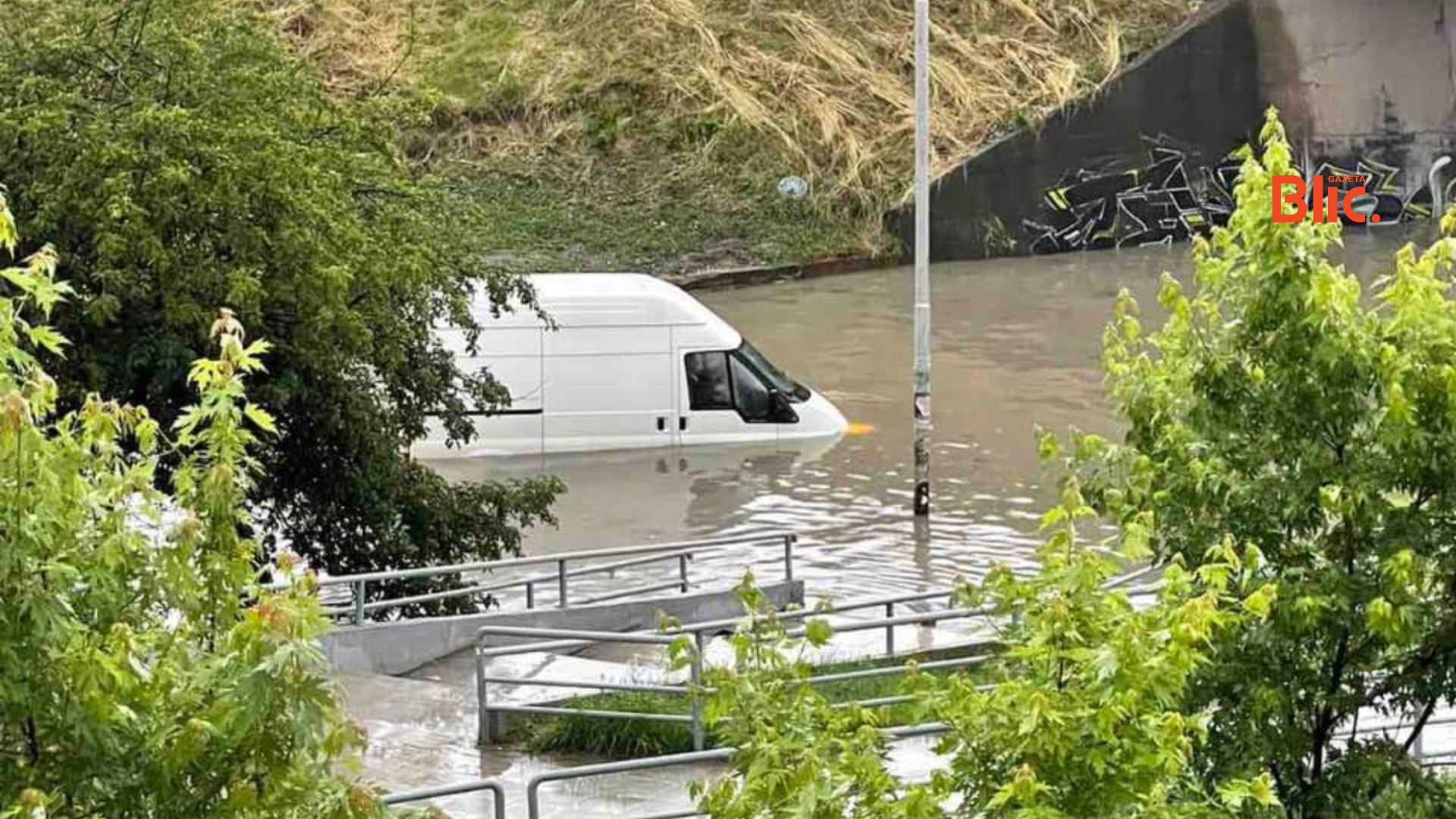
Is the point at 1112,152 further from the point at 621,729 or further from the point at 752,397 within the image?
the point at 621,729

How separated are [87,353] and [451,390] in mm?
3910

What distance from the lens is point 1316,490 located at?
884 cm

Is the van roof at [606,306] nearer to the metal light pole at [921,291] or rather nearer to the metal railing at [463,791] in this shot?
the metal light pole at [921,291]

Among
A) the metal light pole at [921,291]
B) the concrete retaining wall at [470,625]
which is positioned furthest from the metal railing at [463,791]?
the metal light pole at [921,291]

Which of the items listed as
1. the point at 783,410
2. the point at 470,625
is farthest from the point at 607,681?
the point at 783,410

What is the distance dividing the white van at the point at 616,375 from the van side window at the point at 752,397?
0.04ft

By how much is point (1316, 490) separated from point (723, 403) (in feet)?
56.8

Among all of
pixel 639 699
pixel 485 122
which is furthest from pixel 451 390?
pixel 485 122

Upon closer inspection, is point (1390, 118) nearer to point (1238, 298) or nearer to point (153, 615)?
point (1238, 298)

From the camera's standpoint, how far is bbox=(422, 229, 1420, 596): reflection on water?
74.5 feet

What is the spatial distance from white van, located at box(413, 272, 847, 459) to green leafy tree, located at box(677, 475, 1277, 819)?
57.4 feet

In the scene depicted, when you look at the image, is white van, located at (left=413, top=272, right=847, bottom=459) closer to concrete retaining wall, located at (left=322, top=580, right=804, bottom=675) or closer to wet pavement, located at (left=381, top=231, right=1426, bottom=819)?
wet pavement, located at (left=381, top=231, right=1426, bottom=819)

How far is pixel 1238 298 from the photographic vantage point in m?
8.94

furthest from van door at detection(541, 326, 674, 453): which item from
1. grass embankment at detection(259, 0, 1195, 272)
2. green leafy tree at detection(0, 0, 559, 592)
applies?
grass embankment at detection(259, 0, 1195, 272)
